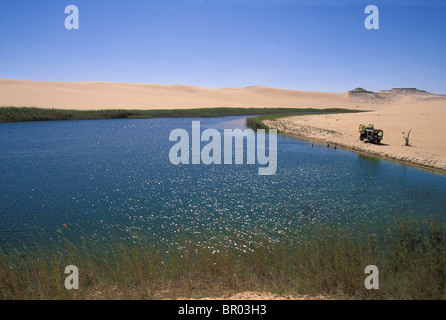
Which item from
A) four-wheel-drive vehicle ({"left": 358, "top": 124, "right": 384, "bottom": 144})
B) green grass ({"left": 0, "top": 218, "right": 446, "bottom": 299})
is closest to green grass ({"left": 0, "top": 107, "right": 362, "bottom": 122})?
four-wheel-drive vehicle ({"left": 358, "top": 124, "right": 384, "bottom": 144})

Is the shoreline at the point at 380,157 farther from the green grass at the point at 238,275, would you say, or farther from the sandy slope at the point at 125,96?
the sandy slope at the point at 125,96

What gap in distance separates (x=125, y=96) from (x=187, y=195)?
90.3 metres

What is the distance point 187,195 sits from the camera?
14.8 metres

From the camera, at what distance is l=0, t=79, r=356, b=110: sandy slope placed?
72625 millimetres

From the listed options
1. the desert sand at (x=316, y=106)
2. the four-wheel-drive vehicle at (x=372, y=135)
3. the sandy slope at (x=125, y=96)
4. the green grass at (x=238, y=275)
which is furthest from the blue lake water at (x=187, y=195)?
the sandy slope at (x=125, y=96)

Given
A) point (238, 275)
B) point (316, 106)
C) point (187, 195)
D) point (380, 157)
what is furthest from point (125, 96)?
point (238, 275)

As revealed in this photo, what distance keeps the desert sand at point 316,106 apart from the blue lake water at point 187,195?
4.79m

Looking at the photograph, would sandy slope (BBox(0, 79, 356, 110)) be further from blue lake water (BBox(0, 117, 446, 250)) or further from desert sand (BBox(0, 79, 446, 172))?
blue lake water (BBox(0, 117, 446, 250))

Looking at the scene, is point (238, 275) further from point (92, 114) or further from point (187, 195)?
point (92, 114)

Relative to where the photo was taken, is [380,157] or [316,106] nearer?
[380,157]

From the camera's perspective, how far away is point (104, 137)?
114 ft

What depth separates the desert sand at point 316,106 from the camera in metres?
26.6

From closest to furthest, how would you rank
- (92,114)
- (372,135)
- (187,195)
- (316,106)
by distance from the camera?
(187,195)
(372,135)
(92,114)
(316,106)
